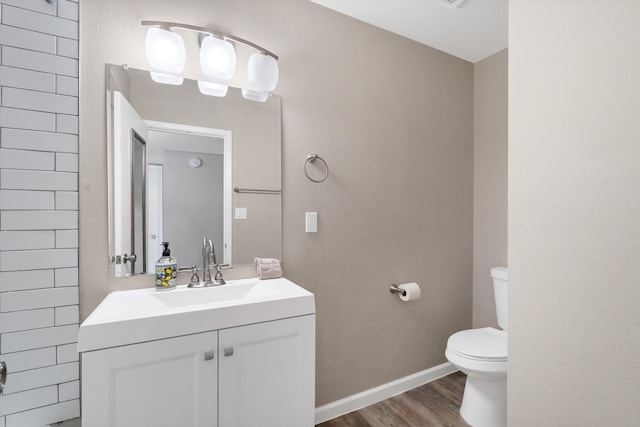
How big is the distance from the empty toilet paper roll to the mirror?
91 centimetres

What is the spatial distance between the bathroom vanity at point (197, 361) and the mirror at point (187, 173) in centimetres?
27

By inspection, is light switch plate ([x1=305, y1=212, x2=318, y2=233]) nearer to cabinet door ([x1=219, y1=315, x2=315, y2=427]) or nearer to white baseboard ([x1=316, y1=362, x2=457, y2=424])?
cabinet door ([x1=219, y1=315, x2=315, y2=427])

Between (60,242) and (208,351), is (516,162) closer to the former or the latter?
(208,351)

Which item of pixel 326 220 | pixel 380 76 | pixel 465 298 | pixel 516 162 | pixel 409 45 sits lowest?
pixel 465 298

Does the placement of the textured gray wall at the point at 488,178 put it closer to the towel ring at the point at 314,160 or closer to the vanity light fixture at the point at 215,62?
the towel ring at the point at 314,160

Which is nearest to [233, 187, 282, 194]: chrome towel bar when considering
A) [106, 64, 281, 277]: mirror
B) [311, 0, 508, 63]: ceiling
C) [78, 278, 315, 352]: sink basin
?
[106, 64, 281, 277]: mirror

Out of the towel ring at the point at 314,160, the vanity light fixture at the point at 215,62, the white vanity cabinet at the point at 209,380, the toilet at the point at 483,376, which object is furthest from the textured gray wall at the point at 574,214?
the vanity light fixture at the point at 215,62

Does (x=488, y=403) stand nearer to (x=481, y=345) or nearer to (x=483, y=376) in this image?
(x=483, y=376)

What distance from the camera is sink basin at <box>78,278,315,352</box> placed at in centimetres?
97

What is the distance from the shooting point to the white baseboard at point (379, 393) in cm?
184

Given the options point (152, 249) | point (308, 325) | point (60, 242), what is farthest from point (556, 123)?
point (60, 242)

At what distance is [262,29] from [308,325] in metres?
1.50

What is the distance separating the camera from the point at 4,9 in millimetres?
1148

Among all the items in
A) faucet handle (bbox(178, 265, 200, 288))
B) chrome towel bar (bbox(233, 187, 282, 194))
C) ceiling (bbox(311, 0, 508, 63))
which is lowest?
faucet handle (bbox(178, 265, 200, 288))
